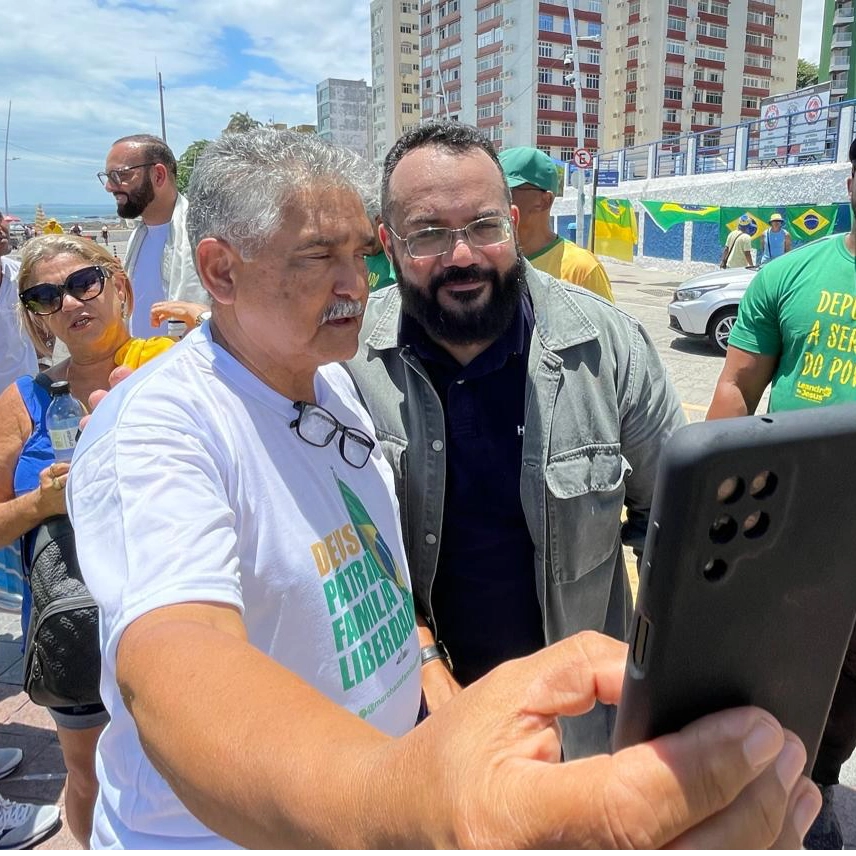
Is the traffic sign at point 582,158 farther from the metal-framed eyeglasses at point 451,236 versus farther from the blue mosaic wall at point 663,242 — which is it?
the metal-framed eyeglasses at point 451,236

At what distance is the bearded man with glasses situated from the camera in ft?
6.12

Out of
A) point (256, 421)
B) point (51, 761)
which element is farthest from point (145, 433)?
point (51, 761)

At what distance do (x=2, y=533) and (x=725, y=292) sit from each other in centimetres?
954

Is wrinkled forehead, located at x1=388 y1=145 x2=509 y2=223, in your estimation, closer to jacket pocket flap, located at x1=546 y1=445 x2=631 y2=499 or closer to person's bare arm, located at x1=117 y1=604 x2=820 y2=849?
jacket pocket flap, located at x1=546 y1=445 x2=631 y2=499

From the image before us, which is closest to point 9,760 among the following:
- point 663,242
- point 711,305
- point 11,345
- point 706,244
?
point 11,345

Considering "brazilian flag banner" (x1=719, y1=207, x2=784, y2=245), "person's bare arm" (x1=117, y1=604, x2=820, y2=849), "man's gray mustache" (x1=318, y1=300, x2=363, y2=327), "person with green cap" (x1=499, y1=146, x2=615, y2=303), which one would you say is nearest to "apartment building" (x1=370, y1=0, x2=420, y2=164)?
"brazilian flag banner" (x1=719, y1=207, x2=784, y2=245)

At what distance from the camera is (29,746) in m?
3.03

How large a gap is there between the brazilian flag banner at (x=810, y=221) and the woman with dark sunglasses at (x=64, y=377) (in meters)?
16.4

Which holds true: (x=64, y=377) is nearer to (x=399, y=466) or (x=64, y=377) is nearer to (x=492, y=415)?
(x=399, y=466)

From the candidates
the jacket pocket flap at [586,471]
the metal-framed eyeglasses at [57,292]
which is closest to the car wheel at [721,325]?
the jacket pocket flap at [586,471]

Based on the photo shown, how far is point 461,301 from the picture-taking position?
1899 millimetres

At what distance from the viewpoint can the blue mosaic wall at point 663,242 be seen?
21.9 meters

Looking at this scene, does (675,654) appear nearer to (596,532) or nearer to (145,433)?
(145,433)

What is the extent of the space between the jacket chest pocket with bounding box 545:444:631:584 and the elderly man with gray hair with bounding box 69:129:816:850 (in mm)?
516
